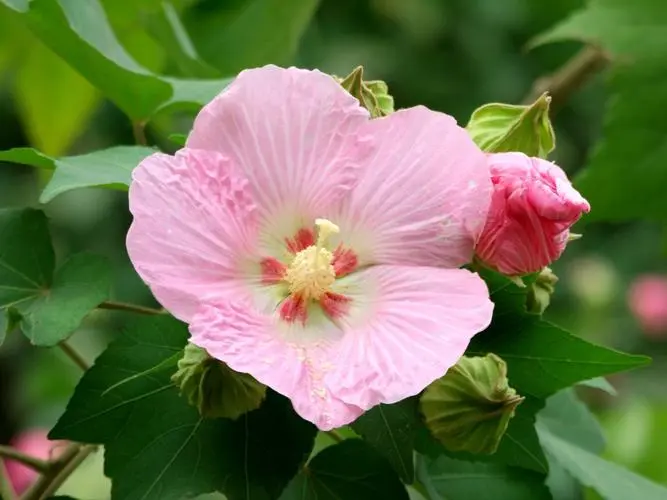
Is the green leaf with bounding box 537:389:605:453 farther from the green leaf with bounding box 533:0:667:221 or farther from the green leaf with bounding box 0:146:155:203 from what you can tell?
the green leaf with bounding box 0:146:155:203

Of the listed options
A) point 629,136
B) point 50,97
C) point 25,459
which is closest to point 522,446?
point 25,459

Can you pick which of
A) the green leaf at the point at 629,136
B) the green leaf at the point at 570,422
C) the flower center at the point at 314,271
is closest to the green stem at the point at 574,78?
the green leaf at the point at 629,136

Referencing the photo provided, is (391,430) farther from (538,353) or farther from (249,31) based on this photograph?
(249,31)

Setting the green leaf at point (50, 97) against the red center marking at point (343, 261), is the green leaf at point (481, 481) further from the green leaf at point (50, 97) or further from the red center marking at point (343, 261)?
the green leaf at point (50, 97)

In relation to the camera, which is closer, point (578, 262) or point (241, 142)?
point (241, 142)

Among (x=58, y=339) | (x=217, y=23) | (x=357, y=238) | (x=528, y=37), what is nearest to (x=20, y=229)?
(x=58, y=339)

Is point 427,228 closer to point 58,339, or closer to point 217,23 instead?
point 58,339
